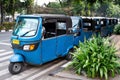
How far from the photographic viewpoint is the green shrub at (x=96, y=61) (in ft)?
21.5

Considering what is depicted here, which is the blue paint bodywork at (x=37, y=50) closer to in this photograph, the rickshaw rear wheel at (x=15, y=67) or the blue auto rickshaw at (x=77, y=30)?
the rickshaw rear wheel at (x=15, y=67)

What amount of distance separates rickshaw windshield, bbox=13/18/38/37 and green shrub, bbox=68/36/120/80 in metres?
1.68

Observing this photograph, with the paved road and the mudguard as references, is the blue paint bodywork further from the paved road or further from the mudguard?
the paved road

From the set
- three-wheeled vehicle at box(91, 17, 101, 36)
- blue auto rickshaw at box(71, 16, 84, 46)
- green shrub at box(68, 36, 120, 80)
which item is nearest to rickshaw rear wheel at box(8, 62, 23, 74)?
green shrub at box(68, 36, 120, 80)

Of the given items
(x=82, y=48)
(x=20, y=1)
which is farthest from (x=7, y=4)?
(x=82, y=48)

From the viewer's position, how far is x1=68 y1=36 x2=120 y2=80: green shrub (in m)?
6.55

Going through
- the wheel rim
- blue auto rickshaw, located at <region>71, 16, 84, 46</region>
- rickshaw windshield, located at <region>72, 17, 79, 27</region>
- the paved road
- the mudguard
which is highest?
rickshaw windshield, located at <region>72, 17, 79, 27</region>

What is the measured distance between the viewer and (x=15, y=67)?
7.10 meters

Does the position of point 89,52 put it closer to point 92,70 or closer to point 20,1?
point 92,70

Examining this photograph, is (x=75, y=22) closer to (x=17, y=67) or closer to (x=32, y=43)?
(x=32, y=43)

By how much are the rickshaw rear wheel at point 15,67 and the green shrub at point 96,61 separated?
171cm

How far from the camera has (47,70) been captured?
757 centimetres

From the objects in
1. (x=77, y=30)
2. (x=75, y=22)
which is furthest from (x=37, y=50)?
(x=75, y=22)

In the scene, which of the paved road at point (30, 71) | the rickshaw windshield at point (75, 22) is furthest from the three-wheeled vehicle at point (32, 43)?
the rickshaw windshield at point (75, 22)
